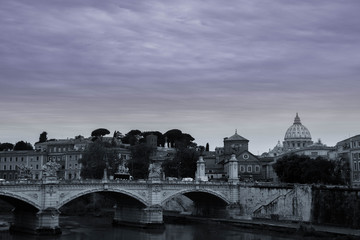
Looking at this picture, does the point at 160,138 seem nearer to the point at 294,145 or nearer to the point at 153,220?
the point at 294,145

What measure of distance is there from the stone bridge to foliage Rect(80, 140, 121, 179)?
65.7ft

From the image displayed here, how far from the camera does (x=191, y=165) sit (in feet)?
322

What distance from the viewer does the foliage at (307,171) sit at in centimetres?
7994

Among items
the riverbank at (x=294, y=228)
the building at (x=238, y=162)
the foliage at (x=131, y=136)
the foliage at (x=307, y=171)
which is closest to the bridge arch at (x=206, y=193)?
the riverbank at (x=294, y=228)

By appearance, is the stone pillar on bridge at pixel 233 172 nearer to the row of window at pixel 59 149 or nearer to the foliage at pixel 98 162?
the foliage at pixel 98 162

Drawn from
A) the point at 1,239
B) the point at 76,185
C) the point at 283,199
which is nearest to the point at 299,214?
the point at 283,199

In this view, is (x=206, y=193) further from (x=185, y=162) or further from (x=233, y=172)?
(x=185, y=162)

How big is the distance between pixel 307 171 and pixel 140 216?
2573 centimetres

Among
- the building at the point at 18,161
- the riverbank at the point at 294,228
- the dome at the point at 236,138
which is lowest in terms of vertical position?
the riverbank at the point at 294,228

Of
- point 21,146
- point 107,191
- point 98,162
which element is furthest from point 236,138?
point 107,191

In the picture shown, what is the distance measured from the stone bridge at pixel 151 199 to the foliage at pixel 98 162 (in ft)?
65.7

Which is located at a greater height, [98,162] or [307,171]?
[98,162]

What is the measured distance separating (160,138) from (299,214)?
300 ft

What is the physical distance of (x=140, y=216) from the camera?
66750 millimetres
